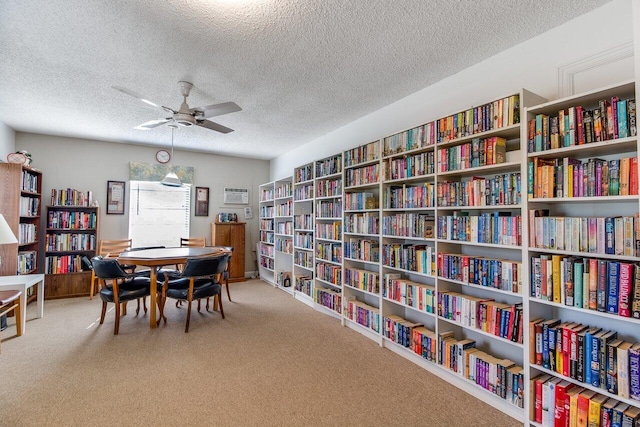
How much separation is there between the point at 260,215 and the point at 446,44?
4.77 meters

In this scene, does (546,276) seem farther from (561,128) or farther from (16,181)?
(16,181)

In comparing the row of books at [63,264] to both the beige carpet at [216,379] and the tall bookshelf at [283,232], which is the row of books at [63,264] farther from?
the tall bookshelf at [283,232]

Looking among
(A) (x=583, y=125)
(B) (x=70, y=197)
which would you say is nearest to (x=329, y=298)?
(A) (x=583, y=125)

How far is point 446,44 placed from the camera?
225 centimetres

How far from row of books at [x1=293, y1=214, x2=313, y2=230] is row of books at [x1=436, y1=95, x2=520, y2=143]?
2365 millimetres

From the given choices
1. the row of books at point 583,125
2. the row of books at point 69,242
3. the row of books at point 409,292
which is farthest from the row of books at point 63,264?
the row of books at point 583,125

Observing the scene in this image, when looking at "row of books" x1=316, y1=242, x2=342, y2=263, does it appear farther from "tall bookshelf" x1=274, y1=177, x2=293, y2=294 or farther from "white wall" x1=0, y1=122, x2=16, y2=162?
"white wall" x1=0, y1=122, x2=16, y2=162

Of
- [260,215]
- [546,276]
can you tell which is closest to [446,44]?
[546,276]

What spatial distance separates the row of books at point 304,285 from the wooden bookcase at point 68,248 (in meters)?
3.29

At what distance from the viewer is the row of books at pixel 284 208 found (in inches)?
197

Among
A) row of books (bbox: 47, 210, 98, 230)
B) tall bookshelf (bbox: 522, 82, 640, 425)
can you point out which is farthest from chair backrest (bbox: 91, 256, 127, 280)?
tall bookshelf (bbox: 522, 82, 640, 425)

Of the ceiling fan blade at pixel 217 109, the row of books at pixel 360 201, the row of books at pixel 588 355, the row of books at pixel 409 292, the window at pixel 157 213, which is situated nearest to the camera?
the row of books at pixel 588 355

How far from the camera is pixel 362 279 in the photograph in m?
3.33

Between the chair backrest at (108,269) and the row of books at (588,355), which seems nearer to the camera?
the row of books at (588,355)
